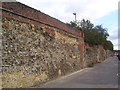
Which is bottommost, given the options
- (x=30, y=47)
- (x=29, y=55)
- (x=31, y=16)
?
(x=29, y=55)

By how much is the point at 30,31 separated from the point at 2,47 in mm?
2660

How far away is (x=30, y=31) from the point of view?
12.2 meters

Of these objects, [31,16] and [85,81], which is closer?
[31,16]

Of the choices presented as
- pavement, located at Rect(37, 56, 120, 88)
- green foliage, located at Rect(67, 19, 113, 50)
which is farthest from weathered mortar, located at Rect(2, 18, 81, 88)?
green foliage, located at Rect(67, 19, 113, 50)

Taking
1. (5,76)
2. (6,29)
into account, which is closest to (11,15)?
(6,29)

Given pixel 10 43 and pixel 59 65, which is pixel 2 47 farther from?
pixel 59 65

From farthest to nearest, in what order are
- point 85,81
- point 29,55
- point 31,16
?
1. point 85,81
2. point 31,16
3. point 29,55

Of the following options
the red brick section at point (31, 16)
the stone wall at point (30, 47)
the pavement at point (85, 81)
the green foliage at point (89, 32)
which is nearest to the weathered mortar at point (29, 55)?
the stone wall at point (30, 47)

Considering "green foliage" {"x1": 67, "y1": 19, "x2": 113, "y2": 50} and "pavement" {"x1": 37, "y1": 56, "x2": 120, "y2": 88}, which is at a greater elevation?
"green foliage" {"x1": 67, "y1": 19, "x2": 113, "y2": 50}

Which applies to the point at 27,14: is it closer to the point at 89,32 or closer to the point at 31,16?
the point at 31,16

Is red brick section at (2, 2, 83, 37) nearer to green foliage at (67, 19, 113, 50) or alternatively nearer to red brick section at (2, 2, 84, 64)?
red brick section at (2, 2, 84, 64)

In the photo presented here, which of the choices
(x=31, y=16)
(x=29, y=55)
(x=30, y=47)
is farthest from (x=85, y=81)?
(x=31, y=16)

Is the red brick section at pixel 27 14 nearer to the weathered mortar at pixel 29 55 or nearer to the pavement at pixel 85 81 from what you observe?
the weathered mortar at pixel 29 55

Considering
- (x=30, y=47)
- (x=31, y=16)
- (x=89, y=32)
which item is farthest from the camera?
(x=89, y=32)
